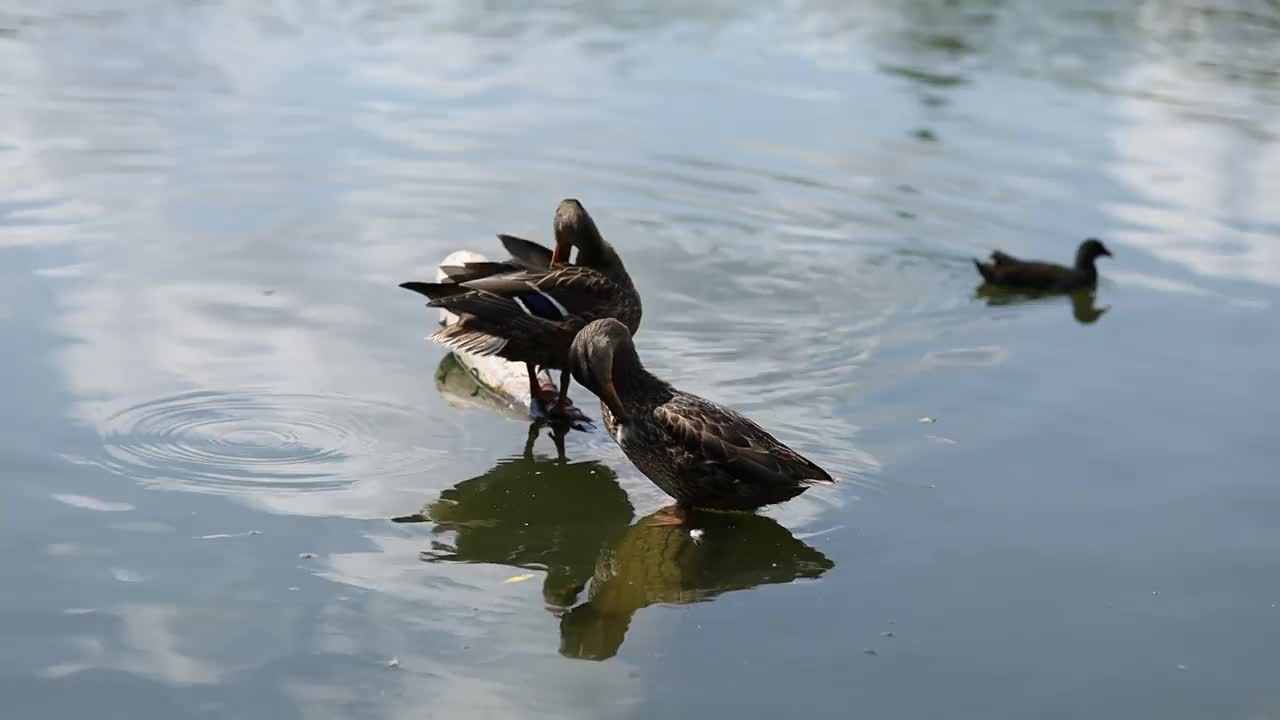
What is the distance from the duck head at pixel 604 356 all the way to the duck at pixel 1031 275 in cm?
464

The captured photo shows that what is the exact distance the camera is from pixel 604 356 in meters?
6.72

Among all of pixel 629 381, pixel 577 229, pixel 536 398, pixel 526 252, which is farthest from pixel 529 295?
pixel 629 381

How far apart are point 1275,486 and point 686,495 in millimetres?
2916

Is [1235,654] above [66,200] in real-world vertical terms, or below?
below

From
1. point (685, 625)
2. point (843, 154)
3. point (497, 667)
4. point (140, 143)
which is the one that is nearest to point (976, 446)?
point (685, 625)

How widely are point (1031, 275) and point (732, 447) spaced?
495 cm

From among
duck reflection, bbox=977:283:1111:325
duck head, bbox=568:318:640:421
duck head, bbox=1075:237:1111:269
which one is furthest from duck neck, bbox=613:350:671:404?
duck head, bbox=1075:237:1111:269

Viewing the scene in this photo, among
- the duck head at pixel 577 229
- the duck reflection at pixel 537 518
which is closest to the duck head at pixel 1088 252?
the duck head at pixel 577 229

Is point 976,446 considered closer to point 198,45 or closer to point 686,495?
point 686,495

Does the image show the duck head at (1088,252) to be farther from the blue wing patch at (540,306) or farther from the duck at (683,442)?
the duck at (683,442)

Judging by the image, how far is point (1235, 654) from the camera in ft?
19.4

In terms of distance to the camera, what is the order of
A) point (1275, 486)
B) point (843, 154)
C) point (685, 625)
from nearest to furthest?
point (685, 625)
point (1275, 486)
point (843, 154)

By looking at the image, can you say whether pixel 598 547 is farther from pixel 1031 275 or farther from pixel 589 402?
pixel 1031 275

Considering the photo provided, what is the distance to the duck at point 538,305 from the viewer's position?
7613 mm
